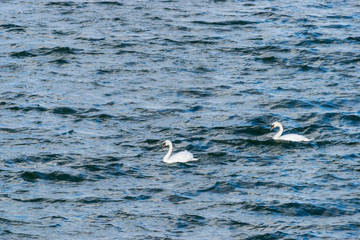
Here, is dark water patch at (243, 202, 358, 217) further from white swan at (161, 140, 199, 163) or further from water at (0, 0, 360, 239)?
white swan at (161, 140, 199, 163)

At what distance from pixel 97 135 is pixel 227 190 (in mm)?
5747


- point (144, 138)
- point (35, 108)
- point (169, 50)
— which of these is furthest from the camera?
point (169, 50)

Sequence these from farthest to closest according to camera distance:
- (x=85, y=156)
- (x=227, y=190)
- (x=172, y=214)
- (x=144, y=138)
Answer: (x=144, y=138) → (x=85, y=156) → (x=227, y=190) → (x=172, y=214)

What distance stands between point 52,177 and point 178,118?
612 centimetres

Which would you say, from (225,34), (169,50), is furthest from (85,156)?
(225,34)

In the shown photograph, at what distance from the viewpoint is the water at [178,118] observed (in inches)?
748

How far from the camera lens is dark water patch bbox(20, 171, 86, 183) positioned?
21.2 m

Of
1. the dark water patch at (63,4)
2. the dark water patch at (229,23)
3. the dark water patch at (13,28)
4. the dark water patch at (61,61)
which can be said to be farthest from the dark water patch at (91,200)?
the dark water patch at (63,4)

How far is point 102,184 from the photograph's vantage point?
20844mm

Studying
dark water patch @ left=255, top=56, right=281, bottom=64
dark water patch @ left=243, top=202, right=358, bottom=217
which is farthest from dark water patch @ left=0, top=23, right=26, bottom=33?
dark water patch @ left=243, top=202, right=358, bottom=217

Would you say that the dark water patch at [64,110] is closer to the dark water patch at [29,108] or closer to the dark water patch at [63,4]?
the dark water patch at [29,108]

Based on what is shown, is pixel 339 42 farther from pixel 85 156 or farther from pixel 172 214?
pixel 172 214

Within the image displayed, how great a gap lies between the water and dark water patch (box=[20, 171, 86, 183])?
5 cm

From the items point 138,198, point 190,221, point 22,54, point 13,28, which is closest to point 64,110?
point 22,54
